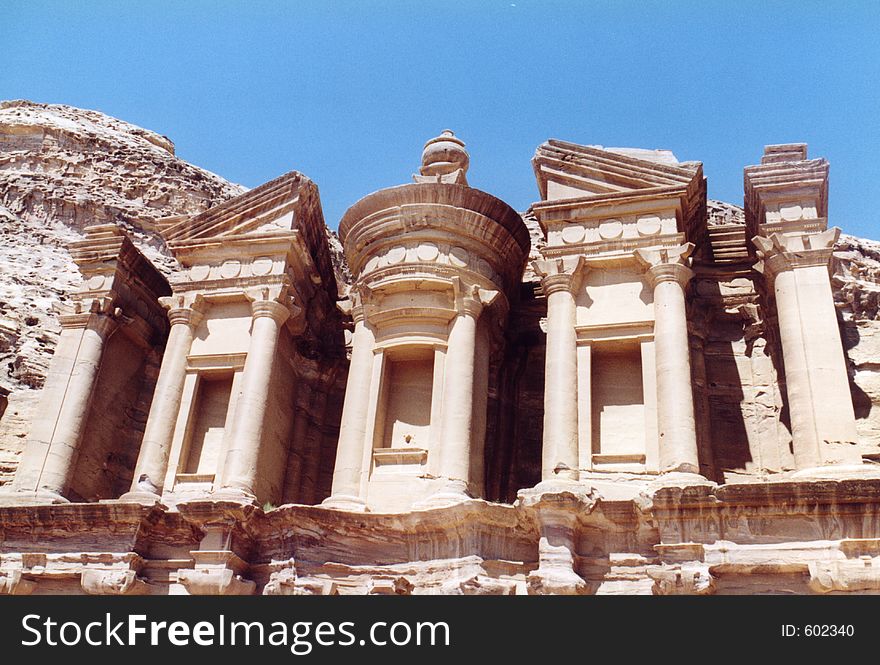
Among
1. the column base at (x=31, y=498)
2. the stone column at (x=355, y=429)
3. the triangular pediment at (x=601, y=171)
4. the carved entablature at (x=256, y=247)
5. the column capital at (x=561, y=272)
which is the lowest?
the column base at (x=31, y=498)

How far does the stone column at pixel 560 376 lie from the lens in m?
14.3

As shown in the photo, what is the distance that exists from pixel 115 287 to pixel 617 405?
1049 cm

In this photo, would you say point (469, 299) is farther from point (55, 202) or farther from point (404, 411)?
point (55, 202)

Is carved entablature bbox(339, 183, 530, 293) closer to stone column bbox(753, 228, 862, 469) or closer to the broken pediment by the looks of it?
the broken pediment

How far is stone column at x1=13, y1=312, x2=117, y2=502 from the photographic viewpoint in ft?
54.3

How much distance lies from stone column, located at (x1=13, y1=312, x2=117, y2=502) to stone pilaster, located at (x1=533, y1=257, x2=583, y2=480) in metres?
8.77

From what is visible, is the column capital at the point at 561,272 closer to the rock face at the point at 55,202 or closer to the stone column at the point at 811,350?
the stone column at the point at 811,350

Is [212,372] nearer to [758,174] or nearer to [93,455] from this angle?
[93,455]

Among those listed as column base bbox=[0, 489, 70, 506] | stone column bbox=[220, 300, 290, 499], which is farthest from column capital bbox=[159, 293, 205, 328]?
column base bbox=[0, 489, 70, 506]

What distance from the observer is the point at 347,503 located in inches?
591

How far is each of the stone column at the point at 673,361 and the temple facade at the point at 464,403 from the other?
44mm

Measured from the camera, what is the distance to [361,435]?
52.2 ft

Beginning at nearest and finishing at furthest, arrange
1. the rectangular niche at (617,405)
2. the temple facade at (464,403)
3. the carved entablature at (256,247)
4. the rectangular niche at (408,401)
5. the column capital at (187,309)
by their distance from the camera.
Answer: the temple facade at (464,403), the rectangular niche at (617,405), the rectangular niche at (408,401), the column capital at (187,309), the carved entablature at (256,247)

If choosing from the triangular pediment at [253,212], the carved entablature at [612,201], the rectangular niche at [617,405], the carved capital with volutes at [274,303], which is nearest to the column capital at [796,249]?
the carved entablature at [612,201]
